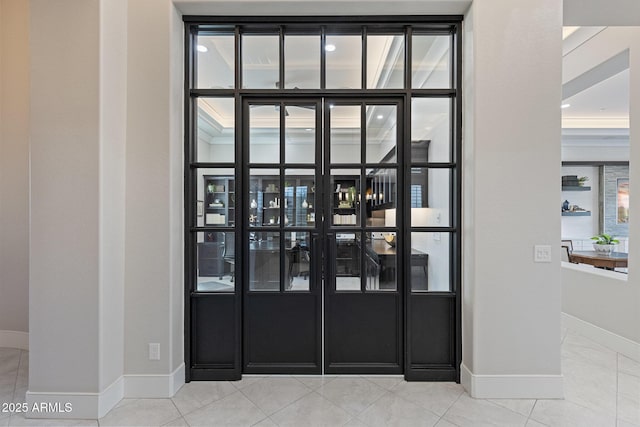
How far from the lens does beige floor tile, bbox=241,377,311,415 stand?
226 cm

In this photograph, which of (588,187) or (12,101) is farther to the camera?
(588,187)

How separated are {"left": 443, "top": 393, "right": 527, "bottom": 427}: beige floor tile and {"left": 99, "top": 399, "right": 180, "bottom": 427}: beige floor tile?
74.4 inches

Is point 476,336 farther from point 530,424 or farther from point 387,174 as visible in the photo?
point 387,174

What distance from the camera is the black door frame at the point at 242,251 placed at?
8.45ft

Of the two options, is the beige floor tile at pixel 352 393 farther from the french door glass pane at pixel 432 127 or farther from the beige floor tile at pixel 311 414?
the french door glass pane at pixel 432 127

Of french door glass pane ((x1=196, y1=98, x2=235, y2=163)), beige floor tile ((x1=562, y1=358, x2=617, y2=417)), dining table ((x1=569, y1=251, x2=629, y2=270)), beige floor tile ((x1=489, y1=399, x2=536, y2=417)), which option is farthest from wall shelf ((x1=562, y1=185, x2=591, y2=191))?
french door glass pane ((x1=196, y1=98, x2=235, y2=163))

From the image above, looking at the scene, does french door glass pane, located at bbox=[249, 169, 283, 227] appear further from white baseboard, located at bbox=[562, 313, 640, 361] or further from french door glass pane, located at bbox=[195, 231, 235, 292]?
white baseboard, located at bbox=[562, 313, 640, 361]

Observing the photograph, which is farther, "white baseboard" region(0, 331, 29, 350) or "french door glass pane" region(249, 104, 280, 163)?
"white baseboard" region(0, 331, 29, 350)

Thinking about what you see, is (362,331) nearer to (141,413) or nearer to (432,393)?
(432,393)

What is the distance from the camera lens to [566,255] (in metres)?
5.26

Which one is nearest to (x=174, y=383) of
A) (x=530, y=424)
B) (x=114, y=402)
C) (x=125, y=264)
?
(x=114, y=402)

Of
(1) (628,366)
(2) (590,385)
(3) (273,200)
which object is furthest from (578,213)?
(3) (273,200)

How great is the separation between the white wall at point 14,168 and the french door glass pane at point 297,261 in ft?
9.28

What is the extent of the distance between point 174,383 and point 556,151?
3.36 metres
